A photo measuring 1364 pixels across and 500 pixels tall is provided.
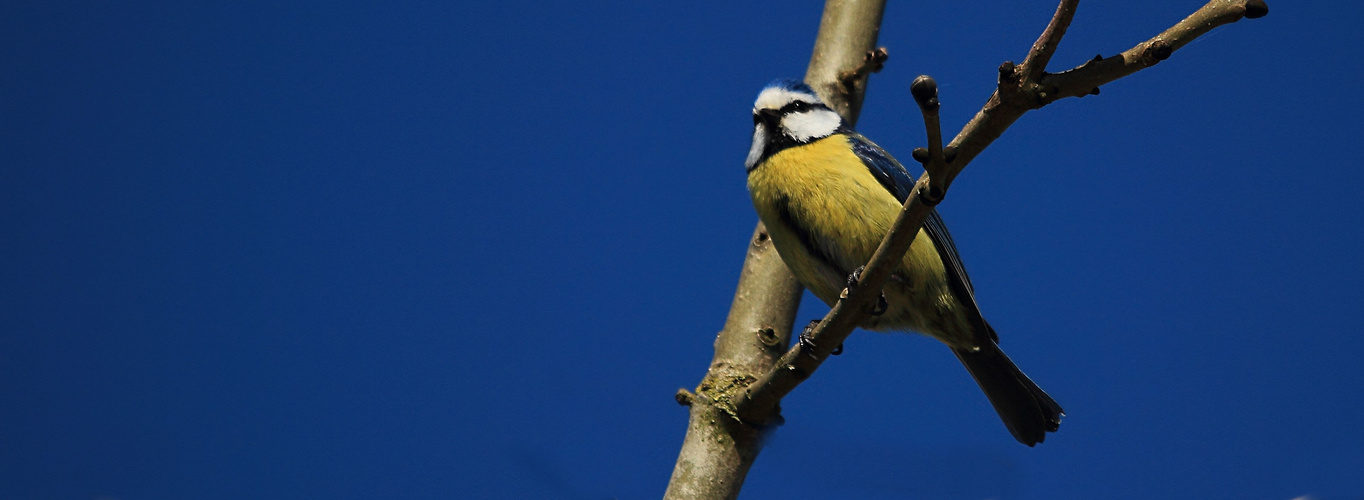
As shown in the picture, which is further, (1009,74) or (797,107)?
(797,107)

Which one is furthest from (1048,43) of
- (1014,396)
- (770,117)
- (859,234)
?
(1014,396)

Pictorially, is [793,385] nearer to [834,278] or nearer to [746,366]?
[746,366]

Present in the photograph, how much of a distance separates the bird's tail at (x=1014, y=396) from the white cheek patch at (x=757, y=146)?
1071 mm

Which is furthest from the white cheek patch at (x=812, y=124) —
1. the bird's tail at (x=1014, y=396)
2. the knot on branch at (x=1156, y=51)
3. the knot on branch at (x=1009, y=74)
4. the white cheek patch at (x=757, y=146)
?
the knot on branch at (x=1156, y=51)

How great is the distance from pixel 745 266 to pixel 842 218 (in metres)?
0.46

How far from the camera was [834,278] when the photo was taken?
11.1 ft

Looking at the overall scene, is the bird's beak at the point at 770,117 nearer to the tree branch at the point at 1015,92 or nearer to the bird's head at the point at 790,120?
the bird's head at the point at 790,120

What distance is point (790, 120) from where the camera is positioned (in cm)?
377

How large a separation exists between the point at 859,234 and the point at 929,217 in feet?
1.20

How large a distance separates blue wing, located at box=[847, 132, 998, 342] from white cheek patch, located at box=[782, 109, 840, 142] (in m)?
0.09

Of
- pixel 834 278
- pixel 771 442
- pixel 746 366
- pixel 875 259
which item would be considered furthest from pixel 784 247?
pixel 875 259

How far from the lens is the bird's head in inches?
146

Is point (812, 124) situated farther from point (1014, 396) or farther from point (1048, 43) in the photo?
point (1048, 43)

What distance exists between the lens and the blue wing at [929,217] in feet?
11.4
